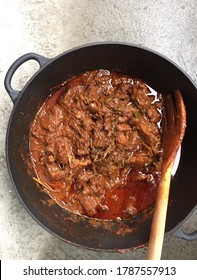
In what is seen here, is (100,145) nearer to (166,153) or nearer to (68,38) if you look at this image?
(166,153)

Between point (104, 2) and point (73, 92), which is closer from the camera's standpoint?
point (73, 92)

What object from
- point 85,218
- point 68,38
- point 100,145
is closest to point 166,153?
point 100,145

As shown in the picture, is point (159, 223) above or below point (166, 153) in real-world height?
below

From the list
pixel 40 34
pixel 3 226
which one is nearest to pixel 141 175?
pixel 3 226

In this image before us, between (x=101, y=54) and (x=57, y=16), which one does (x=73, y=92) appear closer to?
(x=101, y=54)

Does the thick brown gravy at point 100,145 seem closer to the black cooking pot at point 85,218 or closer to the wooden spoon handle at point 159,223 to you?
the black cooking pot at point 85,218
